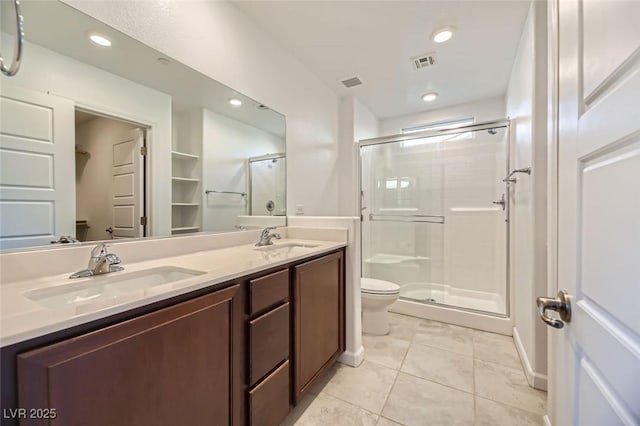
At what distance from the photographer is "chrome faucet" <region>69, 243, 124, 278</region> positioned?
94 centimetres

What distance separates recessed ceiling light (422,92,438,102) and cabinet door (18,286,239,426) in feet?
10.1

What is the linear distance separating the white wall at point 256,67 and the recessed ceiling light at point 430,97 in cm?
105

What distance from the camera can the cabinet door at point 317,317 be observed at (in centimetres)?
132

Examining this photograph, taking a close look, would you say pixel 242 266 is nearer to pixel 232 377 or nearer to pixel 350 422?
pixel 232 377

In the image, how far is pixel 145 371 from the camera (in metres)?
0.70

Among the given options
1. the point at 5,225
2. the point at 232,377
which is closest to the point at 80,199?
the point at 5,225

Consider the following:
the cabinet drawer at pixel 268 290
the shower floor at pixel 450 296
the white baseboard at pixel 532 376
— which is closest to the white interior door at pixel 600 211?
the cabinet drawer at pixel 268 290

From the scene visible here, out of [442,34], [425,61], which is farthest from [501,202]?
[442,34]

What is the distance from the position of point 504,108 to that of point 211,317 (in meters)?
3.67

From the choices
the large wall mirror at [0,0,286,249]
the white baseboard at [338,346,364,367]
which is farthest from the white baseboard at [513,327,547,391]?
the large wall mirror at [0,0,286,249]

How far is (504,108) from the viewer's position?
3016 mm

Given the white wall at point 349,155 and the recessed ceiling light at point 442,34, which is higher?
the recessed ceiling light at point 442,34

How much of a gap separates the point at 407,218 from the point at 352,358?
6.80 ft

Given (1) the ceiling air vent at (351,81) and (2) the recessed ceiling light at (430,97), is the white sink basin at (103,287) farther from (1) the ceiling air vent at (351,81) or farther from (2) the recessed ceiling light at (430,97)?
(2) the recessed ceiling light at (430,97)
